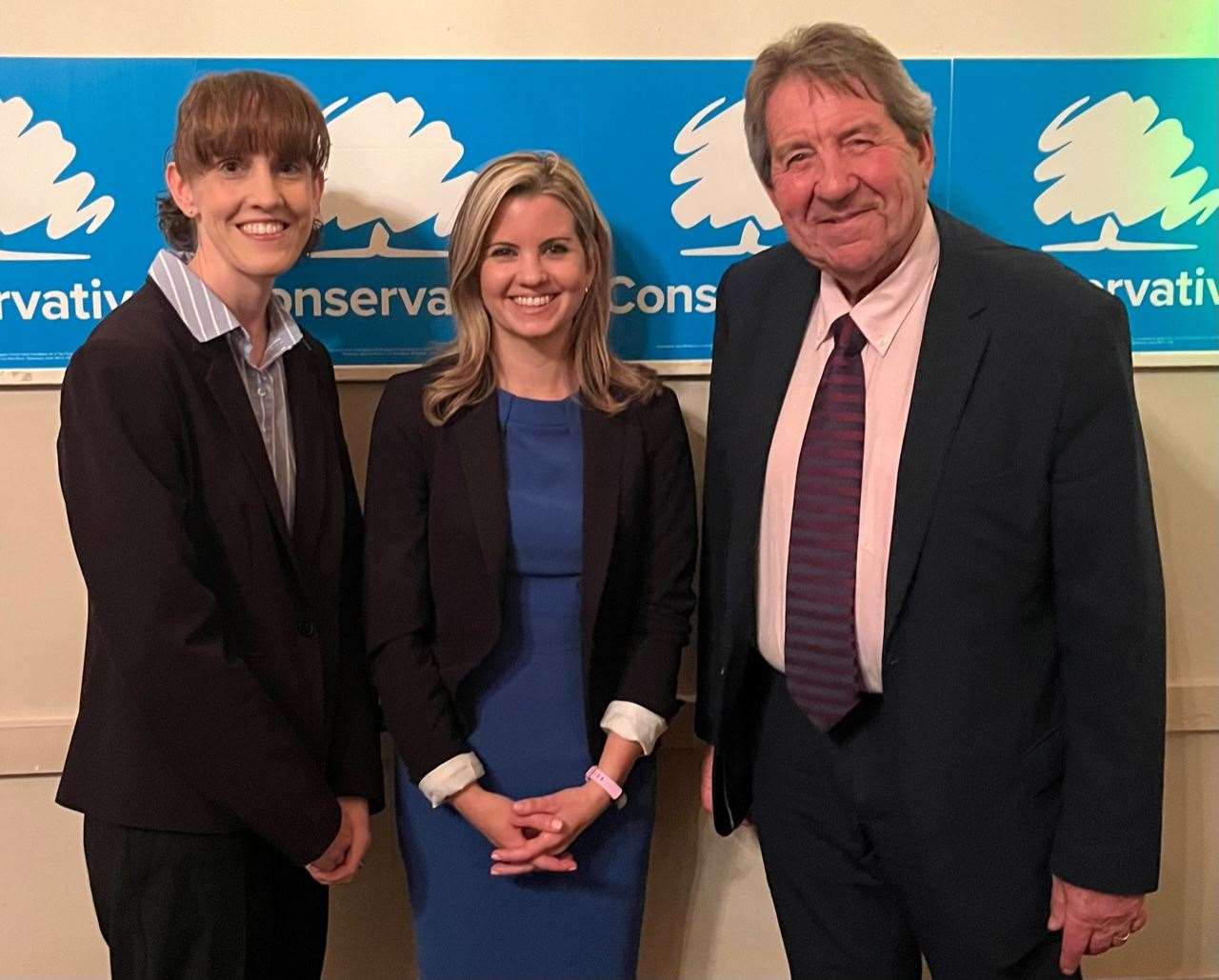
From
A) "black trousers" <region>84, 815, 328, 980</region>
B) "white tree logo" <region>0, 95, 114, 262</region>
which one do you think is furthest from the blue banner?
"black trousers" <region>84, 815, 328, 980</region>

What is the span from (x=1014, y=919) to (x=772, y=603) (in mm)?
521

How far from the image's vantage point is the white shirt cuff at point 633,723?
1675mm

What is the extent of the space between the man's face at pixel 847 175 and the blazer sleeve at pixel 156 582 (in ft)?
2.82

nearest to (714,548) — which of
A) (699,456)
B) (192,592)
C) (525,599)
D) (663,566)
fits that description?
(663,566)

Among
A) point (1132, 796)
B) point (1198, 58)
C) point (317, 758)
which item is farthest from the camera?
point (1198, 58)

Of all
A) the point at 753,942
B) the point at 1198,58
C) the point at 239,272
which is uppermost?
the point at 1198,58

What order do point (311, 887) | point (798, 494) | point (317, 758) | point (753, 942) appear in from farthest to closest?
point (753, 942)
point (311, 887)
point (317, 758)
point (798, 494)

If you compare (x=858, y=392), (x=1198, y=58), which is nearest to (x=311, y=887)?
(x=858, y=392)

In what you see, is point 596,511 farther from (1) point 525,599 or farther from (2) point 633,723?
(2) point 633,723

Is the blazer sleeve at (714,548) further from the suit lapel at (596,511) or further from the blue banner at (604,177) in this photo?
the blue banner at (604,177)

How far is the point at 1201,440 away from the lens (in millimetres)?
2111

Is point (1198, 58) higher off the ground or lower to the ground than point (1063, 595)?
higher

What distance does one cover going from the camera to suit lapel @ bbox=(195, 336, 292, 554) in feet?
4.82

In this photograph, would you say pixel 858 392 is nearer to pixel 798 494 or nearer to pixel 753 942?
pixel 798 494
